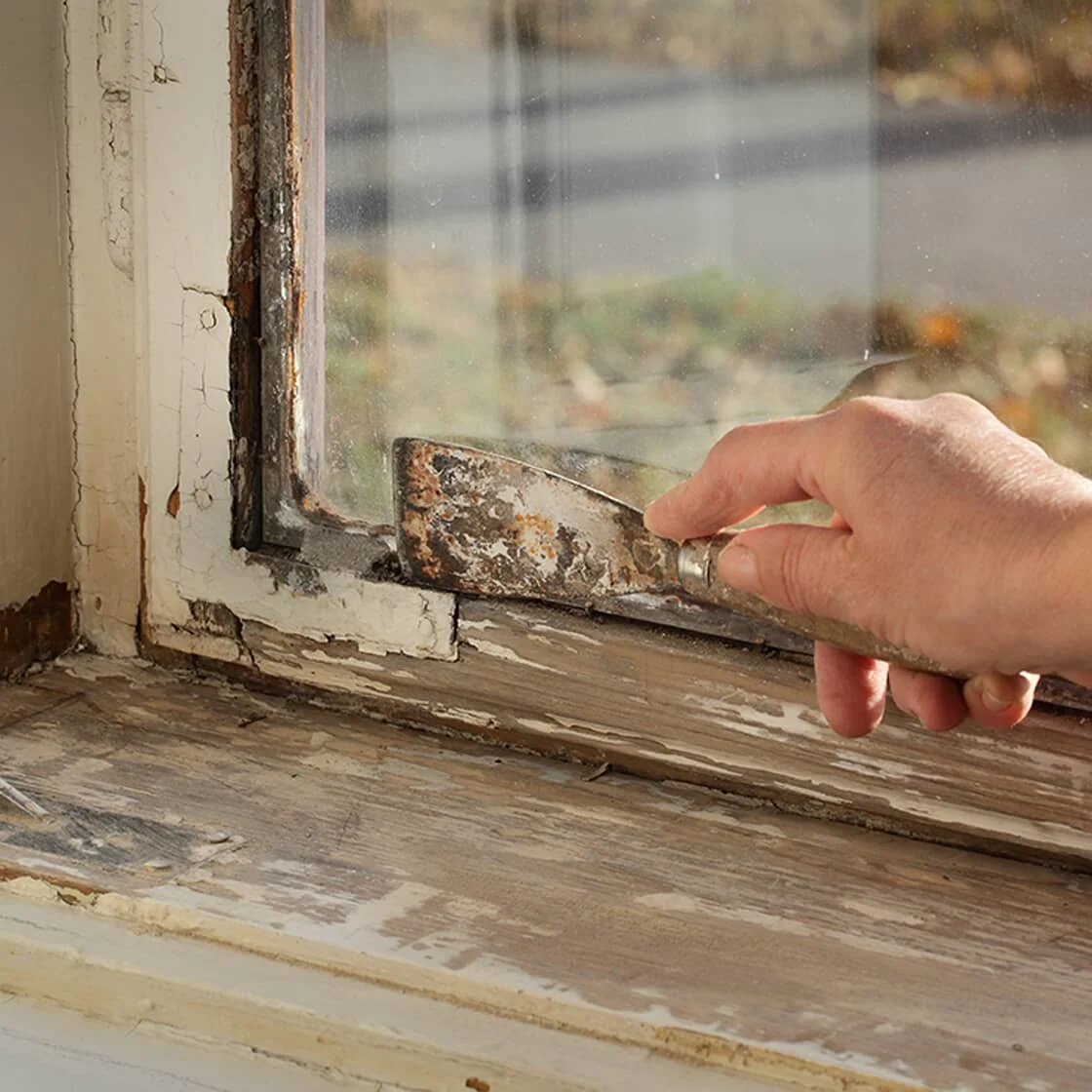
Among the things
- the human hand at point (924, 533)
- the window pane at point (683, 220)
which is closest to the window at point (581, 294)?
the window pane at point (683, 220)

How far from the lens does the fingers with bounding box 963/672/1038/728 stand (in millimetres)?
771

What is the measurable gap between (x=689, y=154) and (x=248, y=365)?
0.35 meters

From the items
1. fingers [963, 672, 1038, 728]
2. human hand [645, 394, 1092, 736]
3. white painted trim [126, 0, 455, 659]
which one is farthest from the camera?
white painted trim [126, 0, 455, 659]

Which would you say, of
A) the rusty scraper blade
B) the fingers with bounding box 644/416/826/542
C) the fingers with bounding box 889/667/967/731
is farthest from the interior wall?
the fingers with bounding box 889/667/967/731

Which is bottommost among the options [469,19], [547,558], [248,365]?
[547,558]

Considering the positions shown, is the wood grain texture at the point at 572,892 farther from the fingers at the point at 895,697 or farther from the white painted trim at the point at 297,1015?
the fingers at the point at 895,697

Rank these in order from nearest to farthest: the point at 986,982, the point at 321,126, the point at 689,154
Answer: the point at 986,982, the point at 689,154, the point at 321,126

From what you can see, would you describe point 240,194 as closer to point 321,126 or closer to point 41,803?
point 321,126

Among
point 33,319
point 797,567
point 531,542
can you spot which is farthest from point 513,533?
point 33,319

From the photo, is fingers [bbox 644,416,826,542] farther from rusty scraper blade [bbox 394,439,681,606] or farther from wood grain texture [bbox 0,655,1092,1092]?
wood grain texture [bbox 0,655,1092,1092]

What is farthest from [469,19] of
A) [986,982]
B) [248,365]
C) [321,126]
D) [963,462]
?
[986,982]

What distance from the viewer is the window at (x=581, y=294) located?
851 millimetres

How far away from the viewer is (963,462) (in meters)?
0.70

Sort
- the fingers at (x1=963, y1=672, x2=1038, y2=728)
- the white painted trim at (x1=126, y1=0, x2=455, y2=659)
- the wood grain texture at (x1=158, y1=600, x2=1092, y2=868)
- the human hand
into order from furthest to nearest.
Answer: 1. the white painted trim at (x1=126, y1=0, x2=455, y2=659)
2. the wood grain texture at (x1=158, y1=600, x2=1092, y2=868)
3. the fingers at (x1=963, y1=672, x2=1038, y2=728)
4. the human hand
